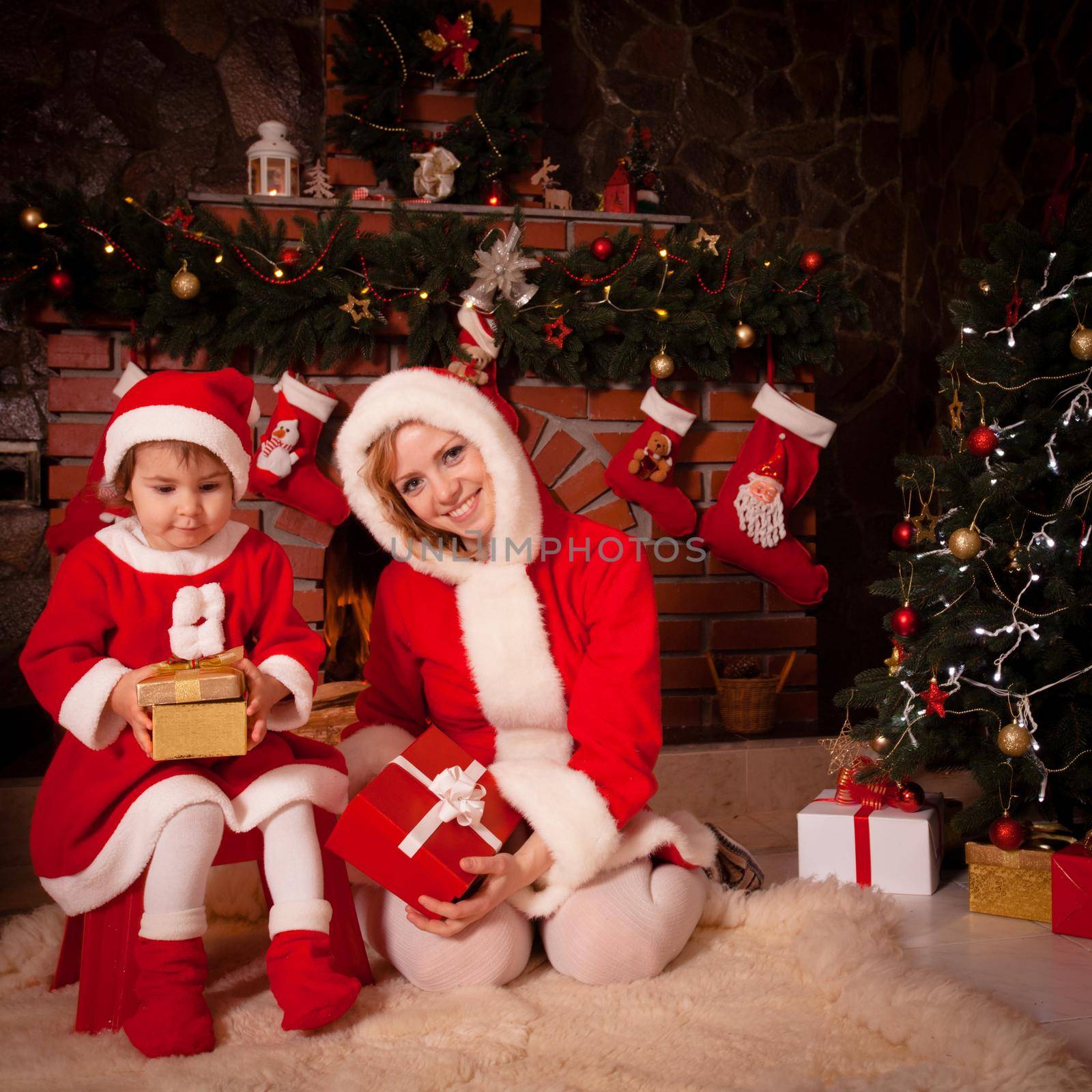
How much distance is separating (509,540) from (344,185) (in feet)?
6.82

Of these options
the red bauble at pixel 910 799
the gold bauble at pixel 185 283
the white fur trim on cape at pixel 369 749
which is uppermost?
the gold bauble at pixel 185 283

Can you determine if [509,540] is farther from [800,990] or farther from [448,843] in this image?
[800,990]

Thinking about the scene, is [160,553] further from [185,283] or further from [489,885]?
[185,283]

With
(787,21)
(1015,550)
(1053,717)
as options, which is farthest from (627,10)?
(1053,717)

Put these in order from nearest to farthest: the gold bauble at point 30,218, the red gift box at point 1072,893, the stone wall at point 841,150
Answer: the red gift box at point 1072,893 → the gold bauble at point 30,218 → the stone wall at point 841,150

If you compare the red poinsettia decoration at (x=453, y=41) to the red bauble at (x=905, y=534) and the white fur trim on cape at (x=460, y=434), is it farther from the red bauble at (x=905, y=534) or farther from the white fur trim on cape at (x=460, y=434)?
the red bauble at (x=905, y=534)

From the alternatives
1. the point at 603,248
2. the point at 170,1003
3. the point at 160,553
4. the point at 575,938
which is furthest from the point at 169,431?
the point at 603,248

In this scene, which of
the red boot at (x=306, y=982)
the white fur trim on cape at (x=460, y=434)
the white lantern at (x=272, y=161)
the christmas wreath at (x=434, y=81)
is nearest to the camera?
the red boot at (x=306, y=982)

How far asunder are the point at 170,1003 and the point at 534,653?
27.5 inches

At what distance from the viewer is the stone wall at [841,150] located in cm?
365

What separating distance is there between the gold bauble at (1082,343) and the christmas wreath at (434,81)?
1775mm

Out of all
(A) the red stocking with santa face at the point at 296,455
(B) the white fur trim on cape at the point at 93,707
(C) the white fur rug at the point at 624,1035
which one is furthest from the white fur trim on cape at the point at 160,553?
(A) the red stocking with santa face at the point at 296,455

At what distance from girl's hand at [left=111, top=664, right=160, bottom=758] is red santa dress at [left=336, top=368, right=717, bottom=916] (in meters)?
0.38

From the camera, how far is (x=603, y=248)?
2.48m
